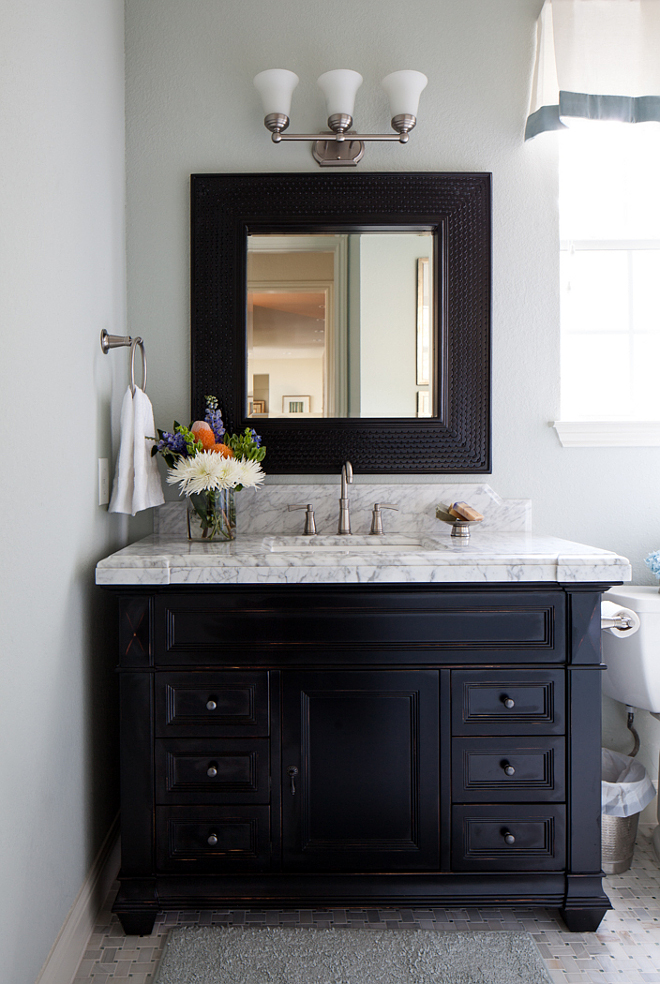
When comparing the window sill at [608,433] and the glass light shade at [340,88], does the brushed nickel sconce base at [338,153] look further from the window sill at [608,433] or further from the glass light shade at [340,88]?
the window sill at [608,433]

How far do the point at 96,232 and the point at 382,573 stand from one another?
119 cm

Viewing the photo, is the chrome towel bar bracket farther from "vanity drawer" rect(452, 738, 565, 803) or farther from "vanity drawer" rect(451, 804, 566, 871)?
"vanity drawer" rect(451, 804, 566, 871)

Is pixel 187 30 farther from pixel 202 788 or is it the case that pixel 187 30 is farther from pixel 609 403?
pixel 202 788

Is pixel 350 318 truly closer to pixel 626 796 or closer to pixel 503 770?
pixel 503 770

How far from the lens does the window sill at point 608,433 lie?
6.52 ft

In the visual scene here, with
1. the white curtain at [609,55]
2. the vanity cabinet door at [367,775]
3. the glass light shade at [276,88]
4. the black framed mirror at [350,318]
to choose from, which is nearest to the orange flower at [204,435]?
the black framed mirror at [350,318]

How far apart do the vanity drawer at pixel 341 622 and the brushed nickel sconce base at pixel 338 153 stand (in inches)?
53.3

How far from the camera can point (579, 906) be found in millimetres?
1501

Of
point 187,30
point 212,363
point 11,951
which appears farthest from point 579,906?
point 187,30

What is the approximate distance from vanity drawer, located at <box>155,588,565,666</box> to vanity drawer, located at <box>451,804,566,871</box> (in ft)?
1.24

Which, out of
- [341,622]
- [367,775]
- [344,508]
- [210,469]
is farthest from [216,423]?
[367,775]

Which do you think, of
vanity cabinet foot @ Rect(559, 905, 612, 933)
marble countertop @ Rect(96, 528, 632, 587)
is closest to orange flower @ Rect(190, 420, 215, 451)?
marble countertop @ Rect(96, 528, 632, 587)

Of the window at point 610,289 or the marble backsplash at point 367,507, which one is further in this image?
the window at point 610,289

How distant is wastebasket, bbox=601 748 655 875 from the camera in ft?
5.63
